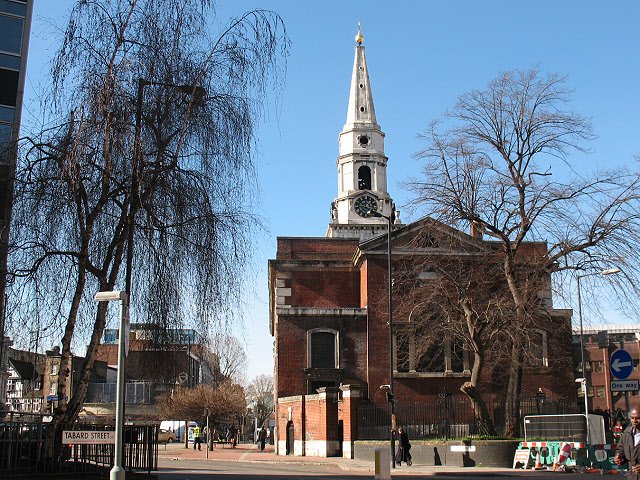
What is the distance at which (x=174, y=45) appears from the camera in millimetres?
14430

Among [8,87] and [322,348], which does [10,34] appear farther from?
[322,348]

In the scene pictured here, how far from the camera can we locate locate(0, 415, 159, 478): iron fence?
47.1ft

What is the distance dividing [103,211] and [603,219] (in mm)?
20221

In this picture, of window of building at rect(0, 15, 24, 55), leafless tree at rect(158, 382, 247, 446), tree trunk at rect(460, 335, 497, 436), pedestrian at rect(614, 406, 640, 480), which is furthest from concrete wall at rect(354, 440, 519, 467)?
leafless tree at rect(158, 382, 247, 446)

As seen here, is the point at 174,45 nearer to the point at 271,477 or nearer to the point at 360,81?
the point at 271,477

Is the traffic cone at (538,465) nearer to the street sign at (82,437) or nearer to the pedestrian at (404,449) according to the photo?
the pedestrian at (404,449)

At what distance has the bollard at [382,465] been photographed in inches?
597

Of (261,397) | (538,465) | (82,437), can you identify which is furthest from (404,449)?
(261,397)

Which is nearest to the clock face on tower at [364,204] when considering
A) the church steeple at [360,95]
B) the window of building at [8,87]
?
the church steeple at [360,95]

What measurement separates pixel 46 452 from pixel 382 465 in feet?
21.2

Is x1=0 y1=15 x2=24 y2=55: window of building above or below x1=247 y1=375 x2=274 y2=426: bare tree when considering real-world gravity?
above

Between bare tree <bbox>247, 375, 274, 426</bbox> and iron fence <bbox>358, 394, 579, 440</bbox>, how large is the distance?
5753 centimetres

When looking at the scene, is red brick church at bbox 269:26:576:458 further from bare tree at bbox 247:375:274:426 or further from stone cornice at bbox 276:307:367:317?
bare tree at bbox 247:375:274:426

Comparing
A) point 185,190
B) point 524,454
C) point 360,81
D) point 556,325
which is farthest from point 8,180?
point 360,81
